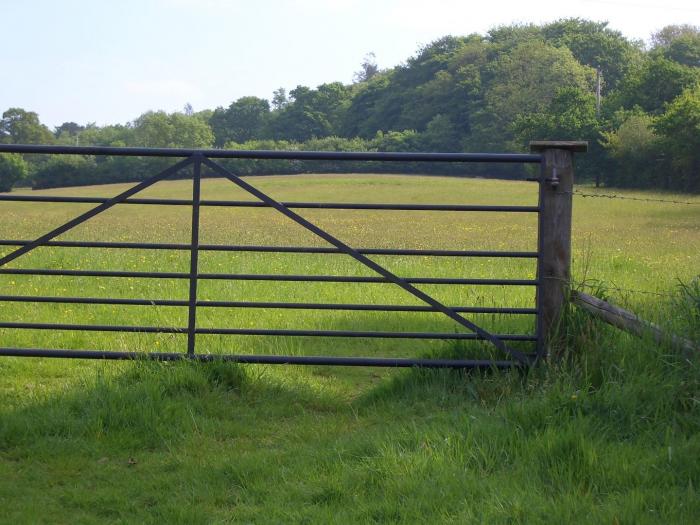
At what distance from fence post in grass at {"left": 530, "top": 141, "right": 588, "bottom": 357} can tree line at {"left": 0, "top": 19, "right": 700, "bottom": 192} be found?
154 feet

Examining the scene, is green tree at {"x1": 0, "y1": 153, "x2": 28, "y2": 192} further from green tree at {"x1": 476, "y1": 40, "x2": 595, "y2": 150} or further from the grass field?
green tree at {"x1": 476, "y1": 40, "x2": 595, "y2": 150}

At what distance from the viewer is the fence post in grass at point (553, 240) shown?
6.27m

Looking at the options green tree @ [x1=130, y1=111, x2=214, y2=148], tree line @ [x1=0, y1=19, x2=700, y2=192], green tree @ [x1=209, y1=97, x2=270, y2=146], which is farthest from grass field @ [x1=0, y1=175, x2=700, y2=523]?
green tree @ [x1=130, y1=111, x2=214, y2=148]

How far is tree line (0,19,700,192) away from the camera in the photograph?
193 feet

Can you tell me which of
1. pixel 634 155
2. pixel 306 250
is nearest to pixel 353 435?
pixel 306 250

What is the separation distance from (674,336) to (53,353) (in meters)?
4.14

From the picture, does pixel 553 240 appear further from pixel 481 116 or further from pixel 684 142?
pixel 481 116

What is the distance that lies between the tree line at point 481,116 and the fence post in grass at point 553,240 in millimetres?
46944

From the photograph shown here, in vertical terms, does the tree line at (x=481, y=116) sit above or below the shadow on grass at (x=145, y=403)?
above

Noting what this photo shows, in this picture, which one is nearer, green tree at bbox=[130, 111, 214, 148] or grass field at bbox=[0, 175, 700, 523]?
grass field at bbox=[0, 175, 700, 523]

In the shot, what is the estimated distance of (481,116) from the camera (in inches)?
3541

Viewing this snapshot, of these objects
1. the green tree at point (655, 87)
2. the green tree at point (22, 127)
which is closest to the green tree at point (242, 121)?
the green tree at point (22, 127)

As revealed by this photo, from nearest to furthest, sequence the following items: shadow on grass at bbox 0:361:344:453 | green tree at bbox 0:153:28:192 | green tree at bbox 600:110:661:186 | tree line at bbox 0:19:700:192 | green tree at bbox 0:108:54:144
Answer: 1. shadow on grass at bbox 0:361:344:453
2. green tree at bbox 0:153:28:192
3. green tree at bbox 600:110:661:186
4. tree line at bbox 0:19:700:192
5. green tree at bbox 0:108:54:144

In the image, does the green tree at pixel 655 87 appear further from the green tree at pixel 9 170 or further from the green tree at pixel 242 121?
the green tree at pixel 9 170
